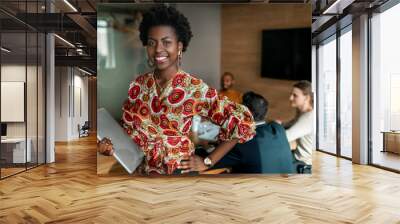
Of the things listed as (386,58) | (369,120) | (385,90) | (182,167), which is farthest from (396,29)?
(182,167)

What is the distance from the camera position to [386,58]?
7586 mm

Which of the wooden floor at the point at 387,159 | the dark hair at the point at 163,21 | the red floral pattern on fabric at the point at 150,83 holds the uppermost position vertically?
the dark hair at the point at 163,21

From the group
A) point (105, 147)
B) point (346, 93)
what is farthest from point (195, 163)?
point (346, 93)

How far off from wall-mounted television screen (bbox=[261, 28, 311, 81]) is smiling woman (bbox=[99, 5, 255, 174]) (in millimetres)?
823

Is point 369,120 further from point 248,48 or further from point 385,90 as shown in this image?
point 248,48

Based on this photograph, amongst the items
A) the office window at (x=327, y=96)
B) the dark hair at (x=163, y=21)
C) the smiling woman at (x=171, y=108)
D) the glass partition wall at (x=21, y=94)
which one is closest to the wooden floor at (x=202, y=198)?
the smiling woman at (x=171, y=108)

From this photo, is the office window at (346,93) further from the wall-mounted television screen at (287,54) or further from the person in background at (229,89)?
the person in background at (229,89)

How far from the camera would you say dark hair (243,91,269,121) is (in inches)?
252

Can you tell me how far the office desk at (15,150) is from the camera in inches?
252

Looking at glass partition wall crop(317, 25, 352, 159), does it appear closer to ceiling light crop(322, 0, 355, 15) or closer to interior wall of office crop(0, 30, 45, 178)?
ceiling light crop(322, 0, 355, 15)

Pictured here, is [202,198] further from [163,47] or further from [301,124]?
[163,47]

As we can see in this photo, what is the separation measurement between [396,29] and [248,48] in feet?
9.61

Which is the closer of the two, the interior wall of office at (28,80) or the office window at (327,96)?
the interior wall of office at (28,80)

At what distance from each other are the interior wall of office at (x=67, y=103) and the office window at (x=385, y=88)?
37.8ft
